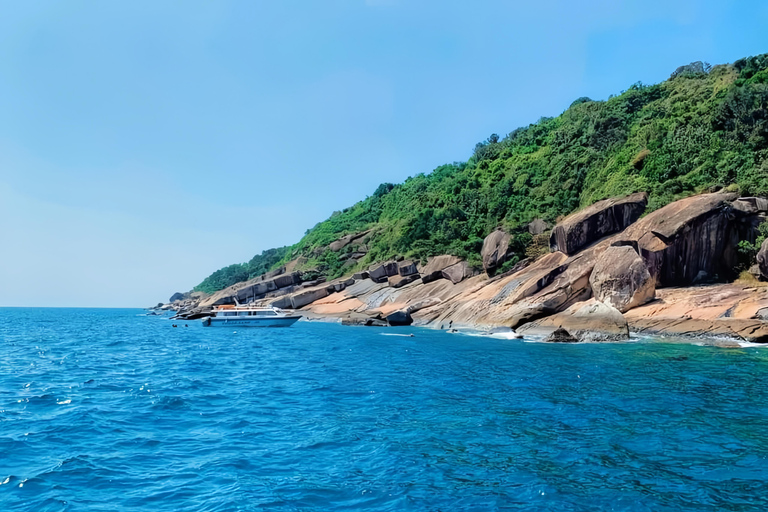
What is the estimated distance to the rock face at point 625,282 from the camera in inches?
1471

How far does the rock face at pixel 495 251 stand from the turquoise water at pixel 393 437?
30.1 metres

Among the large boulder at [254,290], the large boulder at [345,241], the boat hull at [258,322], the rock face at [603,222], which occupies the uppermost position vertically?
the large boulder at [345,241]

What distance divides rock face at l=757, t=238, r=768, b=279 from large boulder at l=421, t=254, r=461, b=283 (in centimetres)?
3316

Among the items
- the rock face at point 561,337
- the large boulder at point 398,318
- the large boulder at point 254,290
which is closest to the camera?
the rock face at point 561,337

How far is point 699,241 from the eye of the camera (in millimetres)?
37938

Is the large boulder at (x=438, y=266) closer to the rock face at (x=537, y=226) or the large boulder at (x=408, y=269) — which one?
the large boulder at (x=408, y=269)

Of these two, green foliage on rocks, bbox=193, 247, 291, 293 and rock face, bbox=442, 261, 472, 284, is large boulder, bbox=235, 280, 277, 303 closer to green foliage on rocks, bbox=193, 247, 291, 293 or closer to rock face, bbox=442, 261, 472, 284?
rock face, bbox=442, 261, 472, 284

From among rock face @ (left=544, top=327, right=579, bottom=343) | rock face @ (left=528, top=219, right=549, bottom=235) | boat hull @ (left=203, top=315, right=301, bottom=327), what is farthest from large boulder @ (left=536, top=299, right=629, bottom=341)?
boat hull @ (left=203, top=315, right=301, bottom=327)

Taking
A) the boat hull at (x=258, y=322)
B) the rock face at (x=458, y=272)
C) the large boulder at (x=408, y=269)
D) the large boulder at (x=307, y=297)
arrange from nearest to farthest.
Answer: the boat hull at (x=258, y=322) < the rock face at (x=458, y=272) < the large boulder at (x=408, y=269) < the large boulder at (x=307, y=297)

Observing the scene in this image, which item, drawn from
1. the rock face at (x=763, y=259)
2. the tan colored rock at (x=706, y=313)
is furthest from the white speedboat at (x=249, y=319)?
the rock face at (x=763, y=259)

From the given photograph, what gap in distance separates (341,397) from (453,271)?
4468 cm

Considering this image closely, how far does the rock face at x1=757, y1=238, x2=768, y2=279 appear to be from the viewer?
109 ft

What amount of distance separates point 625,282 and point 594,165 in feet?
90.9

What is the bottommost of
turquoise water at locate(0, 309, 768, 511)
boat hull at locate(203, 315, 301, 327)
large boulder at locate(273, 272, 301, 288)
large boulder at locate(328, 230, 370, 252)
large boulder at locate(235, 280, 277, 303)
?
turquoise water at locate(0, 309, 768, 511)
